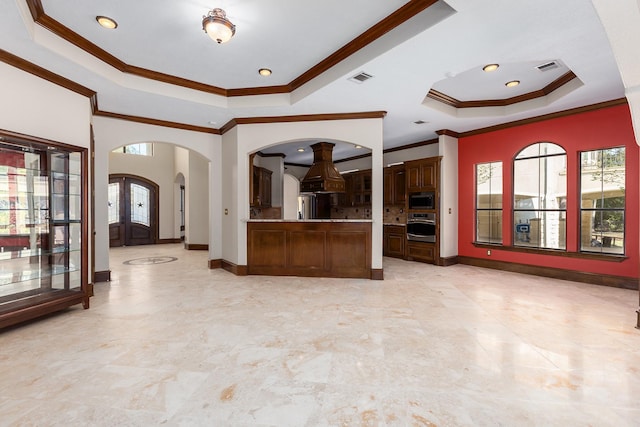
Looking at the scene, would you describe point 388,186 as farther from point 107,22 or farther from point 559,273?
point 107,22

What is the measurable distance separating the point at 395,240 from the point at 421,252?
2.75ft

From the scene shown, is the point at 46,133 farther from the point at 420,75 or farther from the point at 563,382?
the point at 563,382

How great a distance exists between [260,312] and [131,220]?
8.29 meters

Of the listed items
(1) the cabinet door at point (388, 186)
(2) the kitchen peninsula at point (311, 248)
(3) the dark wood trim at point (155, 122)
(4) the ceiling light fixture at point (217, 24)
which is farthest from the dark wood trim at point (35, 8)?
(1) the cabinet door at point (388, 186)

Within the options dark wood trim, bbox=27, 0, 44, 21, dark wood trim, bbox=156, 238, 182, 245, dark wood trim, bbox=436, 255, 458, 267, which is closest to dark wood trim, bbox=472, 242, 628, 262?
dark wood trim, bbox=436, 255, 458, 267

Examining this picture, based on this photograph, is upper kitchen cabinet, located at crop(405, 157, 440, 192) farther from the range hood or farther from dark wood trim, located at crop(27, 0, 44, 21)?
dark wood trim, located at crop(27, 0, 44, 21)

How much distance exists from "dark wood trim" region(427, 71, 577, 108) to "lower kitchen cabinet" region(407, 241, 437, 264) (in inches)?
116

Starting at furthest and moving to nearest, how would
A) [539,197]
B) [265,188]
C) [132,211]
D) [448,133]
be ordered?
[132,211] < [265,188] < [448,133] < [539,197]

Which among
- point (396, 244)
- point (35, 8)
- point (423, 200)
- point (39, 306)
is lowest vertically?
point (39, 306)

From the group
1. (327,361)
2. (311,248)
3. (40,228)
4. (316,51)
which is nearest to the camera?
(327,361)

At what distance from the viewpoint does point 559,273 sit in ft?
17.1

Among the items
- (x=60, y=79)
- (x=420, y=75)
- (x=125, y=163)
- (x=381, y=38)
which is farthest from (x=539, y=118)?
(x=125, y=163)

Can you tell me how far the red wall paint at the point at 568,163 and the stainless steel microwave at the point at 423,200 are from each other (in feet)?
2.18

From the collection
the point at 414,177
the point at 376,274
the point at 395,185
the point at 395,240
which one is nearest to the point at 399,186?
the point at 395,185
